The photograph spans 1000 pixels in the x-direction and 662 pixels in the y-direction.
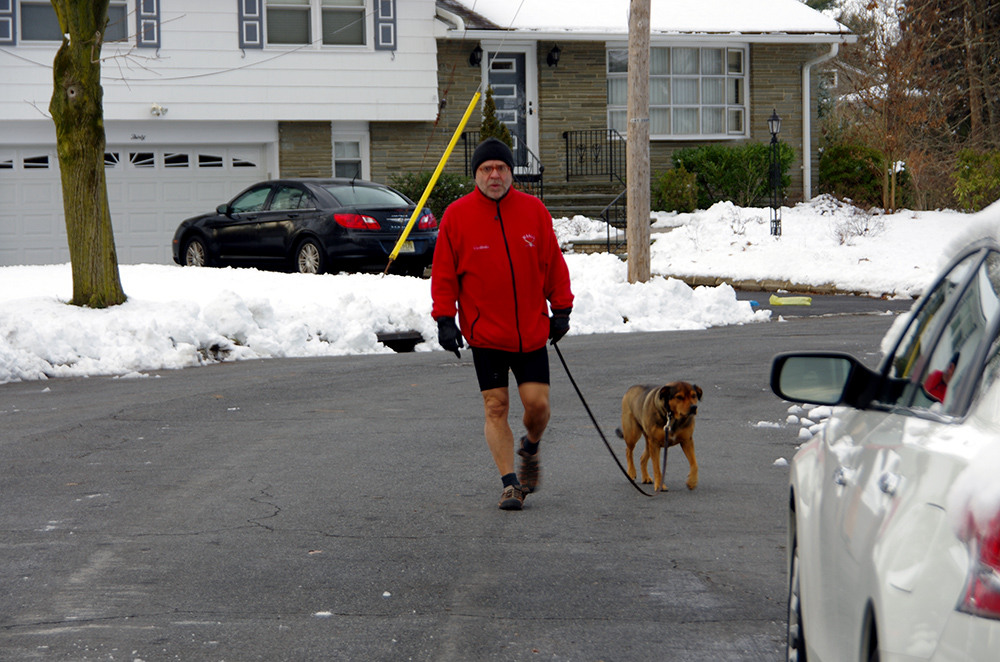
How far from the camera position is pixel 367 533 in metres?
6.27

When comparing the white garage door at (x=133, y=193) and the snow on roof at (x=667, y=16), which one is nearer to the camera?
the white garage door at (x=133, y=193)

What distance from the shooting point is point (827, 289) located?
20766mm

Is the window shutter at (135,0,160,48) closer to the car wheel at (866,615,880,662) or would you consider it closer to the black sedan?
the black sedan

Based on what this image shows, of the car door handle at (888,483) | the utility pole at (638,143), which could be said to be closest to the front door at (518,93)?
the utility pole at (638,143)

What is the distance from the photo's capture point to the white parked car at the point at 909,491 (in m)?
2.03

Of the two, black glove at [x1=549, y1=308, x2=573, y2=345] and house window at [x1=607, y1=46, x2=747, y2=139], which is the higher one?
house window at [x1=607, y1=46, x2=747, y2=139]

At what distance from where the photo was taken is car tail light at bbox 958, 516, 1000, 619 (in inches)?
76.1

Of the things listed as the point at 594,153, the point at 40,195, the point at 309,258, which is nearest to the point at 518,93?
the point at 594,153

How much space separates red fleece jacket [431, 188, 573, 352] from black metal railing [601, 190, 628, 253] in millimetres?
17474

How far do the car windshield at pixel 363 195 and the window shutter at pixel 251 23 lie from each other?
321 inches

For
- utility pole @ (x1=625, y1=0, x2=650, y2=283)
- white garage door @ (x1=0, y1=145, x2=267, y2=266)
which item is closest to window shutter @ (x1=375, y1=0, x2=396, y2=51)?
white garage door @ (x1=0, y1=145, x2=267, y2=266)

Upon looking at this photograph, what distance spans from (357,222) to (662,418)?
1225cm

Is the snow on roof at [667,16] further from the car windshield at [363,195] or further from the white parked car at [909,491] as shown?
the white parked car at [909,491]

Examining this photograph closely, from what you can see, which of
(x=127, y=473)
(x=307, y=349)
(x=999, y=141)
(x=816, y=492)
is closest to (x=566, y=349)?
(x=307, y=349)
